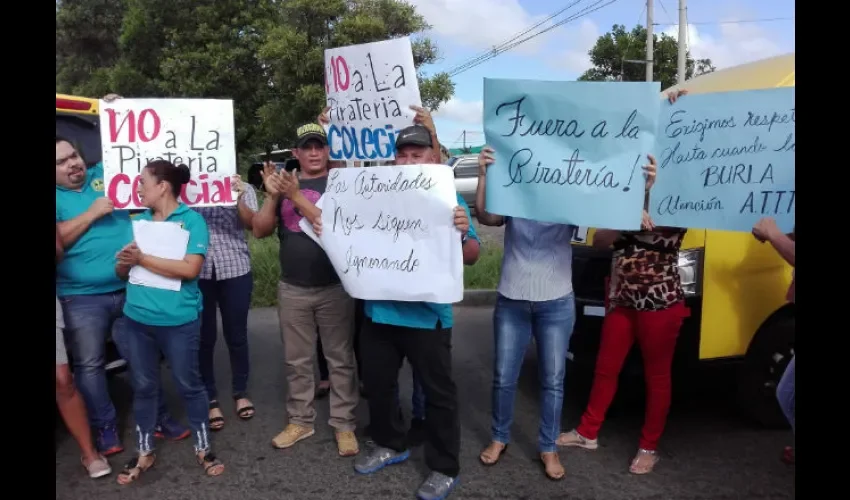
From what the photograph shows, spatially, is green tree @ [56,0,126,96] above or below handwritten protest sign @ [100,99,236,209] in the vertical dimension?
above

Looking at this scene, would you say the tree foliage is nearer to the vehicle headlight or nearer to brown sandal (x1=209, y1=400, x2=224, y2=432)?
brown sandal (x1=209, y1=400, x2=224, y2=432)

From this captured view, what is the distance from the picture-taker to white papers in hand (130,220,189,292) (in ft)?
10.4

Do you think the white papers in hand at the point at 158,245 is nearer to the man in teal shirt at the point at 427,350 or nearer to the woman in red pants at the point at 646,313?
the man in teal shirt at the point at 427,350

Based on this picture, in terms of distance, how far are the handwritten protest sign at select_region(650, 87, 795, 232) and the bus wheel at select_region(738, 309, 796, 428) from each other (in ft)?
3.59

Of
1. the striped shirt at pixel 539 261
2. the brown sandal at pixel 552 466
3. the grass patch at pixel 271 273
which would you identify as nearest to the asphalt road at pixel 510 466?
the brown sandal at pixel 552 466

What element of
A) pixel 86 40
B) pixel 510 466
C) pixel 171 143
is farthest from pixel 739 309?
pixel 86 40

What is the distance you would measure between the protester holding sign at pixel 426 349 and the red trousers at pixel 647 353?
0.89 metres

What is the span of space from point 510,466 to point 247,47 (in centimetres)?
1549

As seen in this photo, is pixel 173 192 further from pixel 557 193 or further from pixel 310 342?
pixel 557 193

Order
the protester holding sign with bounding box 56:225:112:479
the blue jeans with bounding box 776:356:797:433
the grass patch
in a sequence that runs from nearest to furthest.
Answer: the blue jeans with bounding box 776:356:797:433 < the protester holding sign with bounding box 56:225:112:479 < the grass patch

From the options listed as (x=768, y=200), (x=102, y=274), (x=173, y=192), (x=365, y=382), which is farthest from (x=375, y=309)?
(x=768, y=200)

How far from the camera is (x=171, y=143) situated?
3510 mm

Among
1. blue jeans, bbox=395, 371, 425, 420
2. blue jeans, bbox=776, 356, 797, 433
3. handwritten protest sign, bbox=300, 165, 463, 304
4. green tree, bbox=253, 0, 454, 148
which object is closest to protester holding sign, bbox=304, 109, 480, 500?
handwritten protest sign, bbox=300, 165, 463, 304
